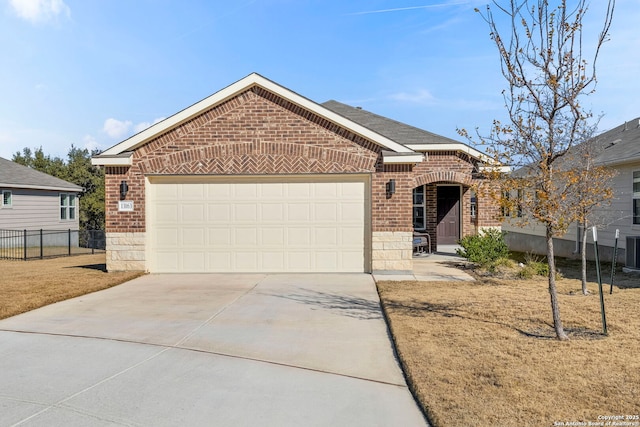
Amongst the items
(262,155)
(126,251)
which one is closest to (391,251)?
(262,155)

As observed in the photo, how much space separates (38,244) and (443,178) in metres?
20.4

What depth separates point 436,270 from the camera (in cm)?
1256

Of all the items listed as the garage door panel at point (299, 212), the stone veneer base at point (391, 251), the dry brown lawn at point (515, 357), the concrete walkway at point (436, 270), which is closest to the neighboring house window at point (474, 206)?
the concrete walkway at point (436, 270)

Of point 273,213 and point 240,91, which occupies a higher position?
point 240,91

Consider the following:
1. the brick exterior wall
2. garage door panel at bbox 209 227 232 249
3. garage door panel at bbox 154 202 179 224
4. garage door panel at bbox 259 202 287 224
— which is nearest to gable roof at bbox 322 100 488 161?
the brick exterior wall

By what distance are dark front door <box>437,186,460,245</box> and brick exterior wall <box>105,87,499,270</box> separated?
739cm

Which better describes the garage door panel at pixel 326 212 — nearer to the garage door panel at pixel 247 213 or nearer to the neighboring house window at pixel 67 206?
the garage door panel at pixel 247 213

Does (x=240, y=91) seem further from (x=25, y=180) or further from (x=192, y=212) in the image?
(x=25, y=180)

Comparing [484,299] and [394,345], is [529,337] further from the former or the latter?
[484,299]

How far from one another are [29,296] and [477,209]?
13.9 metres

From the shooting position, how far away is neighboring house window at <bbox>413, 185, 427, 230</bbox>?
17.6 metres

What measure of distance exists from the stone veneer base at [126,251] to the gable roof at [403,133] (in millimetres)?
7618

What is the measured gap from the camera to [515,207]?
20.5ft

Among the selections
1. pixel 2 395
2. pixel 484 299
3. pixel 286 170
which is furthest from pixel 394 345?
pixel 286 170
